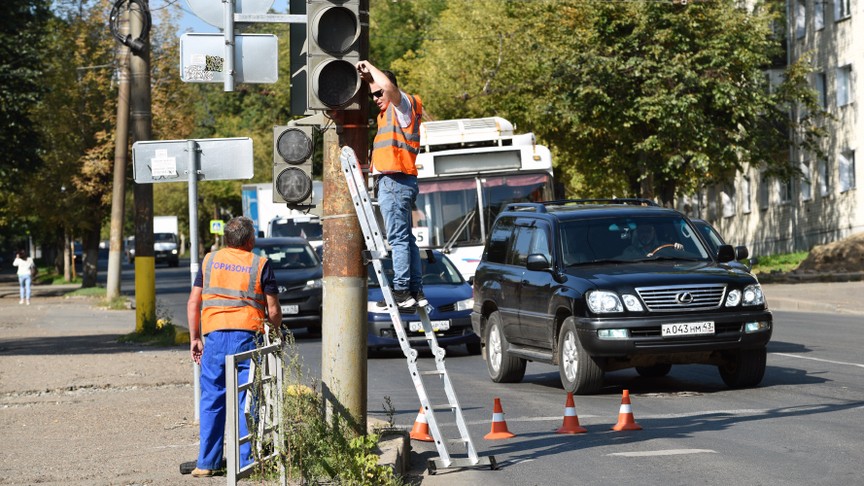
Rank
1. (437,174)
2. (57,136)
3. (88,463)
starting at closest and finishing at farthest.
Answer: (88,463) → (437,174) → (57,136)

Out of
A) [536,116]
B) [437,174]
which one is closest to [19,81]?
[536,116]

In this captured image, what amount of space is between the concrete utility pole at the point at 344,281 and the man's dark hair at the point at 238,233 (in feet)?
2.05

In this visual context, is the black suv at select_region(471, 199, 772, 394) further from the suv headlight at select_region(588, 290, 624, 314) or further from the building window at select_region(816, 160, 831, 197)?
the building window at select_region(816, 160, 831, 197)

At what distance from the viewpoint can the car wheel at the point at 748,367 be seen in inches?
539

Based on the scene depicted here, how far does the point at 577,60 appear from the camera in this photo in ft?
135

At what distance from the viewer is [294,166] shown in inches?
378

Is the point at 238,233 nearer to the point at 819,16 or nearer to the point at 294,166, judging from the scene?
the point at 294,166

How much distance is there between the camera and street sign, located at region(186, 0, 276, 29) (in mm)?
11016

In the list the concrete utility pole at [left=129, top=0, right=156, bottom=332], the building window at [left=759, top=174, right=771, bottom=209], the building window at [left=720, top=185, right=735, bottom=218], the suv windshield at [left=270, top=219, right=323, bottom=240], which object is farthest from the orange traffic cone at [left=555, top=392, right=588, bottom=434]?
the building window at [left=720, top=185, right=735, bottom=218]

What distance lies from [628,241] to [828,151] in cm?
3805

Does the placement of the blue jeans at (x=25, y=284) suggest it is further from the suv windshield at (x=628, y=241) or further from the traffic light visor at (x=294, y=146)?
the traffic light visor at (x=294, y=146)

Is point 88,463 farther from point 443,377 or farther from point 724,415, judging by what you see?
point 724,415

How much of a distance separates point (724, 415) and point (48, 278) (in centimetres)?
7074

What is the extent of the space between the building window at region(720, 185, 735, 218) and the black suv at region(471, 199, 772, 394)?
48060 mm
